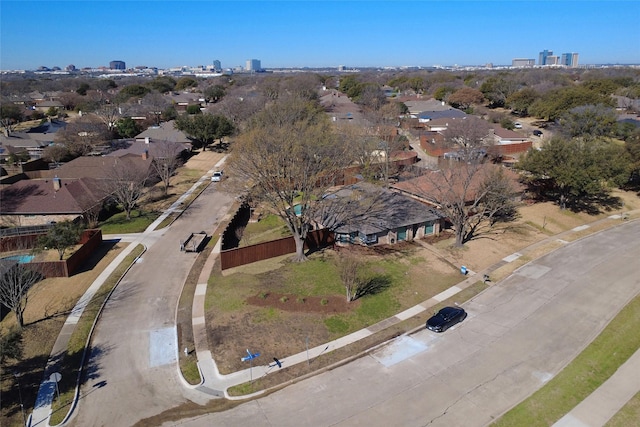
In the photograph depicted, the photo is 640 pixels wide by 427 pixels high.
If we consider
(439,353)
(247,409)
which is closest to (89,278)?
(247,409)

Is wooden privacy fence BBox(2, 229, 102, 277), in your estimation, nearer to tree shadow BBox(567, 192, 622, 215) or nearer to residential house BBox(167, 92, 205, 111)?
tree shadow BBox(567, 192, 622, 215)

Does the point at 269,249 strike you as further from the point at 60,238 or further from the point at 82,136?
the point at 82,136

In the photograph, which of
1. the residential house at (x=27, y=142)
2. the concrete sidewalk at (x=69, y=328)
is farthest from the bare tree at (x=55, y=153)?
the concrete sidewalk at (x=69, y=328)

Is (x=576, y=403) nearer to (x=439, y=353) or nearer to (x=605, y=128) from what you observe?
(x=439, y=353)

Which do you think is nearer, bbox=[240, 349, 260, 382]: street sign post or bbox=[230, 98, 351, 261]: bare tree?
bbox=[240, 349, 260, 382]: street sign post

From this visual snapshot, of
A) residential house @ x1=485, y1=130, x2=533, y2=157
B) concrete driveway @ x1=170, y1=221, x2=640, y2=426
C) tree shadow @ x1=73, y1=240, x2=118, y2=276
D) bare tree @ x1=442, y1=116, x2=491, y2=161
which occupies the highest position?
bare tree @ x1=442, y1=116, x2=491, y2=161

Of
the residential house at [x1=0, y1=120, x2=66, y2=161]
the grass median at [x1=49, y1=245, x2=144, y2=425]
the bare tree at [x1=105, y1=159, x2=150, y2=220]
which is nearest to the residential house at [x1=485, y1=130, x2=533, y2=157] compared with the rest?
the bare tree at [x1=105, y1=159, x2=150, y2=220]
